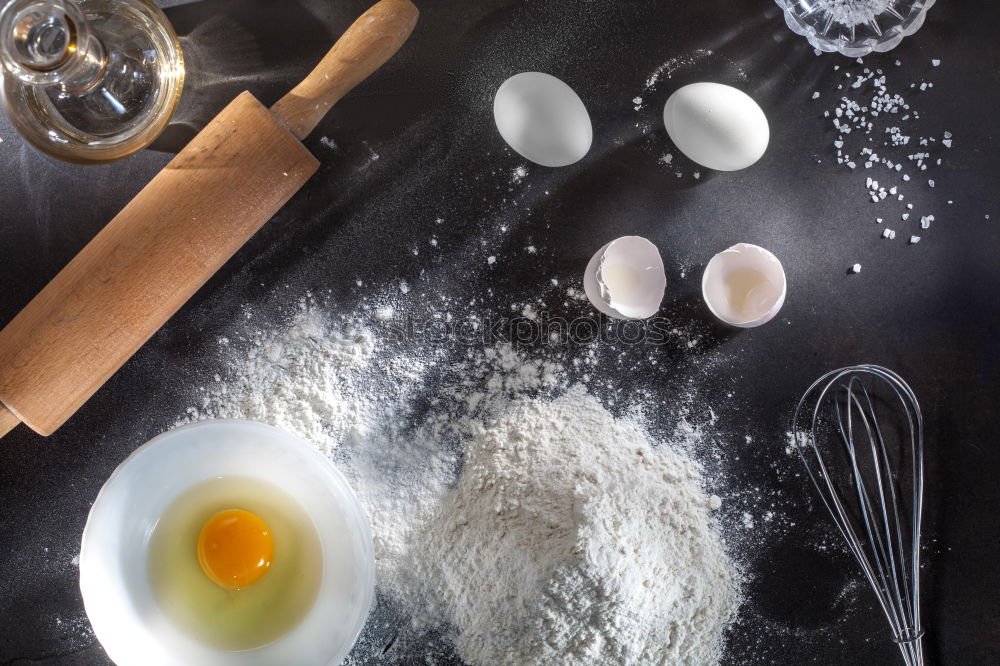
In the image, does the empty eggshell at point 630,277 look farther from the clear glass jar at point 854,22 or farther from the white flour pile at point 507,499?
the clear glass jar at point 854,22

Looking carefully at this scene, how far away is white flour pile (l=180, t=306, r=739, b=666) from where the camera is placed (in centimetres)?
101

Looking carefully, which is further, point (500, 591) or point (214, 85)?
point (214, 85)

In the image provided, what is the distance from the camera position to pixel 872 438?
3.86 feet

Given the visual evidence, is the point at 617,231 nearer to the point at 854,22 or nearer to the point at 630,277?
the point at 630,277

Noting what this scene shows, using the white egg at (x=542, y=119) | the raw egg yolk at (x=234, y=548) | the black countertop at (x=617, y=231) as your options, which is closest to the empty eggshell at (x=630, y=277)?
the black countertop at (x=617, y=231)

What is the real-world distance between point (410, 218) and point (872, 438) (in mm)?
861

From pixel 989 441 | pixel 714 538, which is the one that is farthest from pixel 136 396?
pixel 989 441

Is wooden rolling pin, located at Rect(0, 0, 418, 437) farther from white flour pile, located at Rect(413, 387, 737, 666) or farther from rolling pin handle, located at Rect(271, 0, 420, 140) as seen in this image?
white flour pile, located at Rect(413, 387, 737, 666)

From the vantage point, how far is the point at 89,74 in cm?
97

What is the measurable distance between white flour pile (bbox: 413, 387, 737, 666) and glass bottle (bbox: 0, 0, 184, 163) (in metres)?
0.70

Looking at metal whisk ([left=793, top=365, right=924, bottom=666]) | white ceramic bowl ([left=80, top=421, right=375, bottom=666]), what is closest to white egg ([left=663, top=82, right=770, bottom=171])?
metal whisk ([left=793, top=365, right=924, bottom=666])

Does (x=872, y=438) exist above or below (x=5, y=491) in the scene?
below

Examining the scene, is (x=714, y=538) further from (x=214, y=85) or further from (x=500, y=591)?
(x=214, y=85)

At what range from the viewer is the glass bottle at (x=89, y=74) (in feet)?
3.00
